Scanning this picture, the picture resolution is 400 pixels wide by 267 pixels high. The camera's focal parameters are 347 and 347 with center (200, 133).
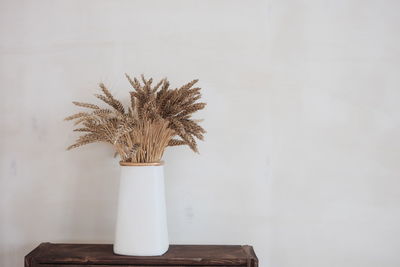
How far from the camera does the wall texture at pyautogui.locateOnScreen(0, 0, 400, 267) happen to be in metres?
1.29

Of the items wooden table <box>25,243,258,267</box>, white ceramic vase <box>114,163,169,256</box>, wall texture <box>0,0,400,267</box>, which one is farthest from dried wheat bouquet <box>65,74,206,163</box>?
wooden table <box>25,243,258,267</box>

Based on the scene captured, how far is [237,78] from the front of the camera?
1303mm

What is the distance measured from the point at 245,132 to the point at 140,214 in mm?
491

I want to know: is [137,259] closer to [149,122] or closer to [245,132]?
[149,122]

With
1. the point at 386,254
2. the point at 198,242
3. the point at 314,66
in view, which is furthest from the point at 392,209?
the point at 198,242

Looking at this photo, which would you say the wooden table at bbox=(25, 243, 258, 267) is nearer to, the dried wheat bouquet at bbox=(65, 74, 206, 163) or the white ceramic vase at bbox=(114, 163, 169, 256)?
the white ceramic vase at bbox=(114, 163, 169, 256)

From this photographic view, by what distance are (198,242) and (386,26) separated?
107 cm

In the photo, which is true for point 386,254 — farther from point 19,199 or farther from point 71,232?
point 19,199

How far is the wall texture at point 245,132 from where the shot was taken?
129 cm

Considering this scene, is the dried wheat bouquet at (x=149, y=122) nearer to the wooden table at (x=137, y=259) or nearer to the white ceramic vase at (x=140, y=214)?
the white ceramic vase at (x=140, y=214)

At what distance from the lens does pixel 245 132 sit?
51.2 inches

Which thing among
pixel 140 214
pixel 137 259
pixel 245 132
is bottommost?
pixel 137 259

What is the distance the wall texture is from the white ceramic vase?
214 mm

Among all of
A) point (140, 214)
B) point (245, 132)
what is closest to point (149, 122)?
point (140, 214)
